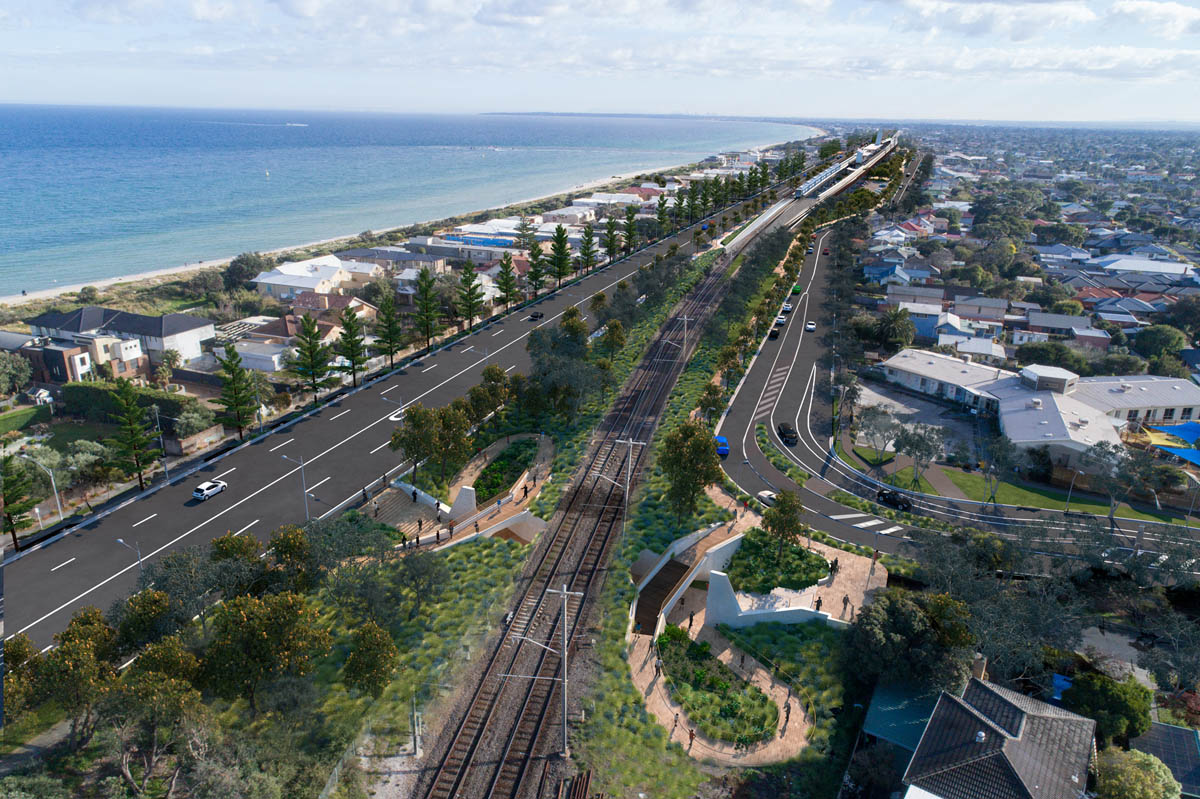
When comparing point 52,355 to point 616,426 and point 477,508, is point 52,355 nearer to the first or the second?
point 477,508

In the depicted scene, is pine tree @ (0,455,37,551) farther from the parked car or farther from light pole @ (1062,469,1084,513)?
light pole @ (1062,469,1084,513)

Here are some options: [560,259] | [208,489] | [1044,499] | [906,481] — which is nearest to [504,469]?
[208,489]

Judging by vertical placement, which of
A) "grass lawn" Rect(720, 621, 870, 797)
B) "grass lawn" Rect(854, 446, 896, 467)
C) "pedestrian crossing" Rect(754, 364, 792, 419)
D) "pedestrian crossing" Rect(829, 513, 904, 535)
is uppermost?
"pedestrian crossing" Rect(754, 364, 792, 419)

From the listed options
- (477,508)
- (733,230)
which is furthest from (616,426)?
(733,230)

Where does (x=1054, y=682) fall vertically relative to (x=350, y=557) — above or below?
below

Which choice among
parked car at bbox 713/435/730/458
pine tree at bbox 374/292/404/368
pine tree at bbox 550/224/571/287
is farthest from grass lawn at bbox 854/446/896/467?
pine tree at bbox 550/224/571/287

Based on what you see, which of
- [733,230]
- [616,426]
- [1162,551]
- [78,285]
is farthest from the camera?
[733,230]
